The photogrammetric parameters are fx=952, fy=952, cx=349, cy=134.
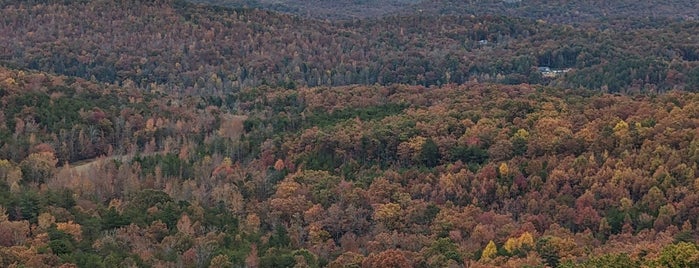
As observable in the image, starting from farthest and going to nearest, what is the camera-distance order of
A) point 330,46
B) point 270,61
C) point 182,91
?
point 330,46
point 270,61
point 182,91

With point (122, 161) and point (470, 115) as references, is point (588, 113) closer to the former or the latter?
point (470, 115)

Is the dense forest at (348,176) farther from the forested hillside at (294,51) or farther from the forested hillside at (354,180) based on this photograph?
the forested hillside at (294,51)

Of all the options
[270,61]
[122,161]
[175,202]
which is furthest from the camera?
[270,61]

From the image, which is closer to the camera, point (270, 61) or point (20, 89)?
point (20, 89)

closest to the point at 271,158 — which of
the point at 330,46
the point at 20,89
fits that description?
the point at 20,89

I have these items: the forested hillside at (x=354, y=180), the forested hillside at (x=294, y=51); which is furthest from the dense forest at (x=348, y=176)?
the forested hillside at (x=294, y=51)

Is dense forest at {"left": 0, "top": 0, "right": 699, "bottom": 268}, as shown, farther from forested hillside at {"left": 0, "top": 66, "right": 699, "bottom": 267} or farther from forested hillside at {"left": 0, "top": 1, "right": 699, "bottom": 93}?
forested hillside at {"left": 0, "top": 1, "right": 699, "bottom": 93}

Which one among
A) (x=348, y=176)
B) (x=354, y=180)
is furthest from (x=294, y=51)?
(x=354, y=180)

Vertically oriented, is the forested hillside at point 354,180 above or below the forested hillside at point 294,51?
above

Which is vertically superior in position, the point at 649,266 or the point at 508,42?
the point at 649,266
